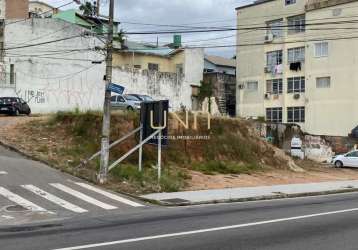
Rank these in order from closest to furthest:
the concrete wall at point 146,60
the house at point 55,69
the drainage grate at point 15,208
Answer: the drainage grate at point 15,208 → the house at point 55,69 → the concrete wall at point 146,60

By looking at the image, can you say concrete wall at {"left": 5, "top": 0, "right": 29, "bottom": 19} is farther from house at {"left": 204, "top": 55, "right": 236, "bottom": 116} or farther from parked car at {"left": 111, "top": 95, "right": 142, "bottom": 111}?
parked car at {"left": 111, "top": 95, "right": 142, "bottom": 111}

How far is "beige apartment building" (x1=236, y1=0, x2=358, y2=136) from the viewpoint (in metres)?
56.0

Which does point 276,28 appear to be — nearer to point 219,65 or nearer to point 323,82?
point 323,82

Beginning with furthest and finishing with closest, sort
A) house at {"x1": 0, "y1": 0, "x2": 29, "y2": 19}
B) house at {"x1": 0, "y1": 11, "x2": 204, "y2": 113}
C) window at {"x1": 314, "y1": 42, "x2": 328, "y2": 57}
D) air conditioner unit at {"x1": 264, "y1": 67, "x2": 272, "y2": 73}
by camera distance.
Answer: air conditioner unit at {"x1": 264, "y1": 67, "x2": 272, "y2": 73} < house at {"x1": 0, "y1": 0, "x2": 29, "y2": 19} < window at {"x1": 314, "y1": 42, "x2": 328, "y2": 57} < house at {"x1": 0, "y1": 11, "x2": 204, "y2": 113}

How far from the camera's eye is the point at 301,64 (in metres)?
60.5

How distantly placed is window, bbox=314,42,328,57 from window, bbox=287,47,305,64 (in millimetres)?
1860

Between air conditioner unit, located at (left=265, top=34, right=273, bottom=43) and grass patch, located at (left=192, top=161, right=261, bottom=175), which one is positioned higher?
air conditioner unit, located at (left=265, top=34, right=273, bottom=43)

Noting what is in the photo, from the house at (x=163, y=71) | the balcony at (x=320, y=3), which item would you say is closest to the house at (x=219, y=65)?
the house at (x=163, y=71)

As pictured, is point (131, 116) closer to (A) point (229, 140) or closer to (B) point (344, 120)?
(A) point (229, 140)

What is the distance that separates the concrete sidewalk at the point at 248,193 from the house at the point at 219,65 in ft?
154

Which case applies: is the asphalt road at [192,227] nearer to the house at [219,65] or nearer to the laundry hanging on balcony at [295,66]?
the laundry hanging on balcony at [295,66]

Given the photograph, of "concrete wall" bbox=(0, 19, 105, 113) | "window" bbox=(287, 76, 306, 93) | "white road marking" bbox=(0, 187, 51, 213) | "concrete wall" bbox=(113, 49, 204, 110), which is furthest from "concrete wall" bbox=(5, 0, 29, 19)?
"white road marking" bbox=(0, 187, 51, 213)

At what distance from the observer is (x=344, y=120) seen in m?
56.1

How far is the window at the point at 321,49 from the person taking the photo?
5803cm
